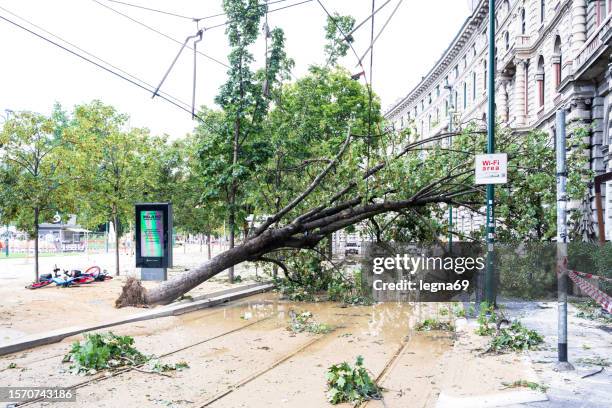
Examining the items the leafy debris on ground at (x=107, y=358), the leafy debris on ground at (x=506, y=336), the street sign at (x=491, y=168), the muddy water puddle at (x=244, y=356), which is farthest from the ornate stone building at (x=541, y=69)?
the leafy debris on ground at (x=107, y=358)

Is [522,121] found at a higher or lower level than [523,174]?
higher

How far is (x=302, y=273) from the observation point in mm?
18281

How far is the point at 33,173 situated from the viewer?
63.9 ft

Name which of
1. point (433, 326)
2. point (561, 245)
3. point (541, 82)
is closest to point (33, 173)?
point (433, 326)

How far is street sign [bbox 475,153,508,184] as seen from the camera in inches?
413

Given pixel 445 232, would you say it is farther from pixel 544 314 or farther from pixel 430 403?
pixel 430 403

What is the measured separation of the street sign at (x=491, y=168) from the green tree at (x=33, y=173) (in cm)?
1464

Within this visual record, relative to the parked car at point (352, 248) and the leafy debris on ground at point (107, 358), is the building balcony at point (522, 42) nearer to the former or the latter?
the parked car at point (352, 248)

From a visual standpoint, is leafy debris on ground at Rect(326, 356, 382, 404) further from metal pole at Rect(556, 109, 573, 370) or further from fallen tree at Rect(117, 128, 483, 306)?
fallen tree at Rect(117, 128, 483, 306)

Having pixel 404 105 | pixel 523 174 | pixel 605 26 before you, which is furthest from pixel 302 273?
pixel 404 105

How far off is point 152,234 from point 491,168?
35.1 ft

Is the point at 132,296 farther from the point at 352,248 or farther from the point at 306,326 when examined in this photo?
the point at 352,248

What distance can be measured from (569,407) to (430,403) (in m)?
1.53

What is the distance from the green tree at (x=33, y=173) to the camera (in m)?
18.6
